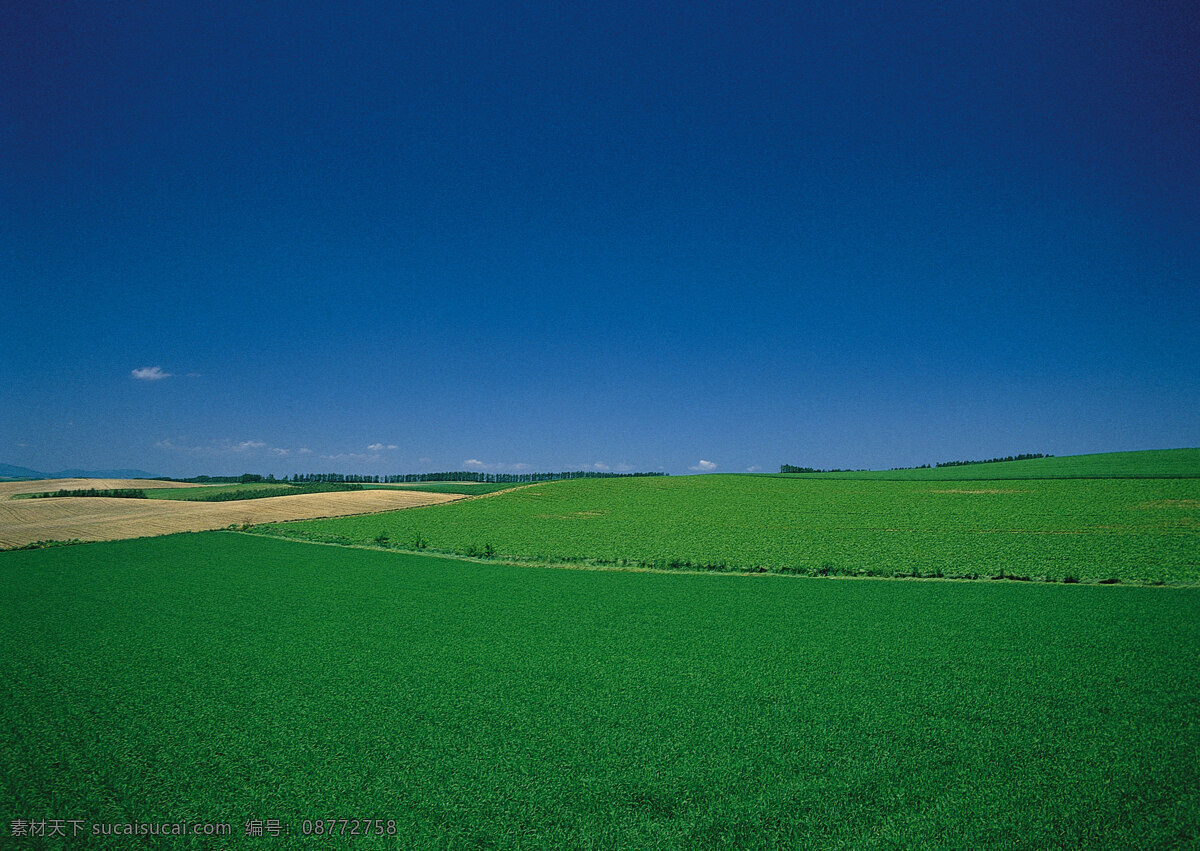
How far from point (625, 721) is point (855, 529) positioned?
2261cm

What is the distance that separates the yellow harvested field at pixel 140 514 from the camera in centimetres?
2786

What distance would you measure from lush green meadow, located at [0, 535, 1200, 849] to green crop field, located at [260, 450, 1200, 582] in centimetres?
582

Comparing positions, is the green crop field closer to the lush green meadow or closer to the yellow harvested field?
the yellow harvested field

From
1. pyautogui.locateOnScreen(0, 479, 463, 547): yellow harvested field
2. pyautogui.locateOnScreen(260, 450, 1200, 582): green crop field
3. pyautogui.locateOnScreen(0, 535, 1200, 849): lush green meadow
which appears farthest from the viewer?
pyautogui.locateOnScreen(0, 479, 463, 547): yellow harvested field

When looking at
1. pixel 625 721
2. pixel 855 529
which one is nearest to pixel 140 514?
pixel 625 721

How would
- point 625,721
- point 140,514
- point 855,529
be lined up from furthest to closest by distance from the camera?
point 140,514 < point 855,529 < point 625,721

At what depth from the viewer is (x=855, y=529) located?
2536 cm

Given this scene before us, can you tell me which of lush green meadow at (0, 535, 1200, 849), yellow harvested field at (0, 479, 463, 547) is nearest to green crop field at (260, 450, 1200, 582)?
yellow harvested field at (0, 479, 463, 547)

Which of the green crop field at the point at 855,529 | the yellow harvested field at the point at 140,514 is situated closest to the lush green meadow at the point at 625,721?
the green crop field at the point at 855,529

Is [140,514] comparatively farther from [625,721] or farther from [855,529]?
[855,529]

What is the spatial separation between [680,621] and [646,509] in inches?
1030

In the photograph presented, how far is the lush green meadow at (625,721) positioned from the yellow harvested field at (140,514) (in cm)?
2129

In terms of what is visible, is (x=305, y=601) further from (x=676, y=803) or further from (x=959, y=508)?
(x=959, y=508)

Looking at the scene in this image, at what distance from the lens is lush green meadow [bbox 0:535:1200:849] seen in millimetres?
4637
